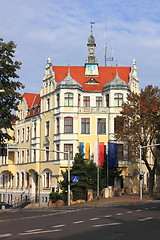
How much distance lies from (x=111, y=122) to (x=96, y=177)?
9.31 metres

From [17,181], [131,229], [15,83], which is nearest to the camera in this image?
[131,229]

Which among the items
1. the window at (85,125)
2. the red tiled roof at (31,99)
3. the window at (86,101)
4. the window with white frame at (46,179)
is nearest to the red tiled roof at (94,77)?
the window at (86,101)

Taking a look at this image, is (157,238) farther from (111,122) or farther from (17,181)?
(17,181)

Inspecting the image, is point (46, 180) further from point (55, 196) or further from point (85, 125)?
point (55, 196)

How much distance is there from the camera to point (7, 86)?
36.6m

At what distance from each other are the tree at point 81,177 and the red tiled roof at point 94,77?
13.9 meters

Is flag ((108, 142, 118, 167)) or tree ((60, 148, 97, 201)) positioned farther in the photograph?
flag ((108, 142, 118, 167))

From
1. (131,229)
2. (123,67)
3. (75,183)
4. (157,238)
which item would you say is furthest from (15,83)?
→ (123,67)

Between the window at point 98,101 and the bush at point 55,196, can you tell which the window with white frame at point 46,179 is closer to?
the bush at point 55,196

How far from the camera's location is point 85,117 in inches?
2328

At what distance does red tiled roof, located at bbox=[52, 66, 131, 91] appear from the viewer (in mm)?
61812

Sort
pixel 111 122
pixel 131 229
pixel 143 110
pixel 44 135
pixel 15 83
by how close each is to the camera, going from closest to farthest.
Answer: pixel 131 229 < pixel 15 83 < pixel 143 110 < pixel 111 122 < pixel 44 135

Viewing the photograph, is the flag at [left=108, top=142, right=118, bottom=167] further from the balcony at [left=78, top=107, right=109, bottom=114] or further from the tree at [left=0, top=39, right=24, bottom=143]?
the tree at [left=0, top=39, right=24, bottom=143]

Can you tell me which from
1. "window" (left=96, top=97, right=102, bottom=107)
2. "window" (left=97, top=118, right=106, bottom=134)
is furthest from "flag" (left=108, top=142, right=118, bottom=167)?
"window" (left=96, top=97, right=102, bottom=107)
